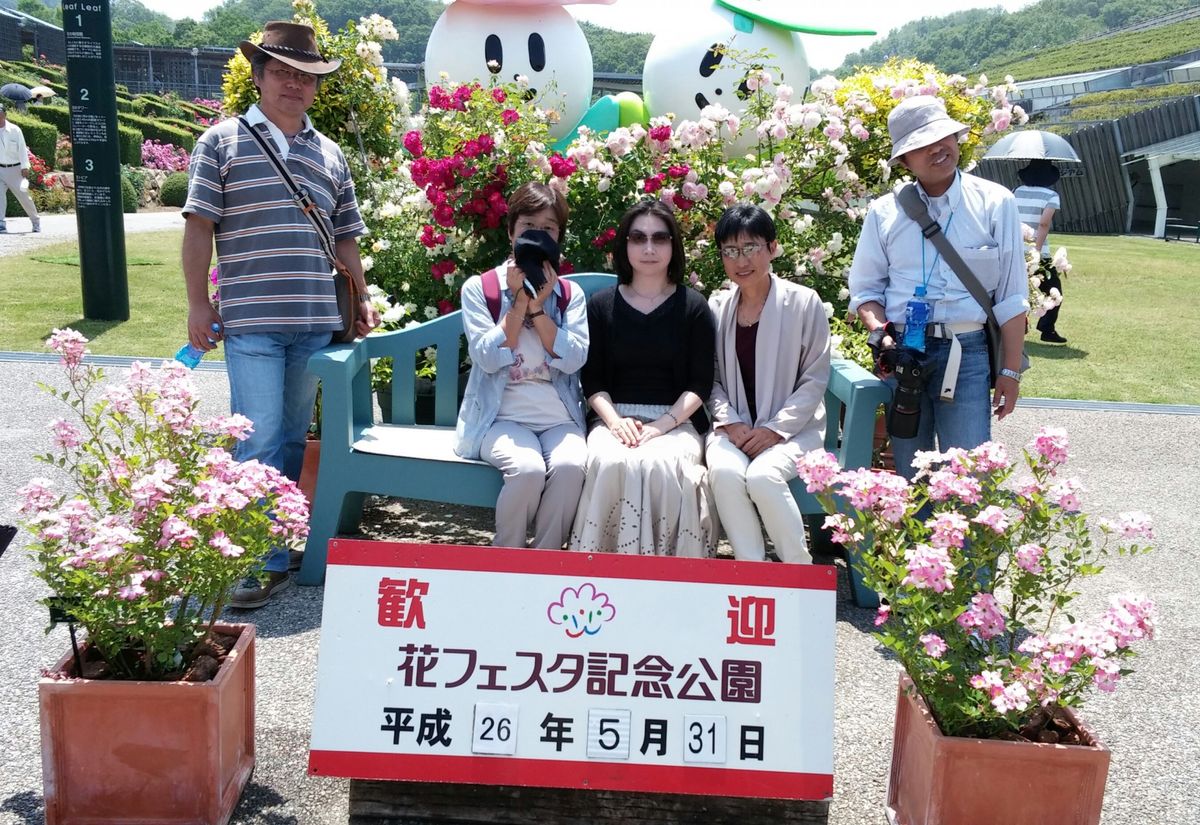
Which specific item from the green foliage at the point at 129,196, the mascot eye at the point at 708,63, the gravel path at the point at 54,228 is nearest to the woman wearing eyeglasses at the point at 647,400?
the mascot eye at the point at 708,63

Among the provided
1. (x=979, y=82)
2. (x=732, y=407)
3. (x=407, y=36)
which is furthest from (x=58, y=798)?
(x=407, y=36)

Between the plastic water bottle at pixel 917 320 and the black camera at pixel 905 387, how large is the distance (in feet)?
0.08

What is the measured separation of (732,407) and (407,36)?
114617mm

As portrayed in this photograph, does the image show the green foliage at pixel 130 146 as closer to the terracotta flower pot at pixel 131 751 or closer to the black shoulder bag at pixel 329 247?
the black shoulder bag at pixel 329 247

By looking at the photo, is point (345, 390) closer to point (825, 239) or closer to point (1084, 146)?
Answer: point (825, 239)

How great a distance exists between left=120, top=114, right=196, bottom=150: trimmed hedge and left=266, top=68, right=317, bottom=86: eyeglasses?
93.6 ft

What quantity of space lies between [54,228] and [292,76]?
14.4 m

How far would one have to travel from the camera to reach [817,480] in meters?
2.69

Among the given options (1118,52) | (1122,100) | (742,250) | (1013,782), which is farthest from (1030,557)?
(1118,52)

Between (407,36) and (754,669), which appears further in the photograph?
(407,36)

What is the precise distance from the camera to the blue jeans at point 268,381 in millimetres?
3951

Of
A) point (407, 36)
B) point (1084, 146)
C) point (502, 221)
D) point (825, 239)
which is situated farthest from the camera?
point (407, 36)

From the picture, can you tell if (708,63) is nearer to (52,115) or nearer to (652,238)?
(652,238)

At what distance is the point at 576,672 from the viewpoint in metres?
2.55
